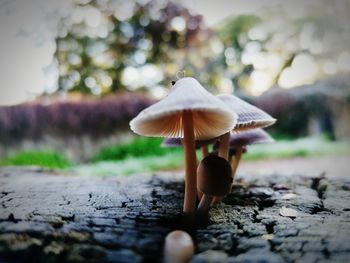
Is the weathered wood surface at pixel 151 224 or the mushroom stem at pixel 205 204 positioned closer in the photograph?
the weathered wood surface at pixel 151 224

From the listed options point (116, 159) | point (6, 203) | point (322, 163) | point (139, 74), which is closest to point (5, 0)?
point (6, 203)

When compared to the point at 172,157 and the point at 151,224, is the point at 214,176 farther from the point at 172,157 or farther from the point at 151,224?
the point at 172,157

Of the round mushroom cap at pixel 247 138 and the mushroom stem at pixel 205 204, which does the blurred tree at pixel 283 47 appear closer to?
the round mushroom cap at pixel 247 138

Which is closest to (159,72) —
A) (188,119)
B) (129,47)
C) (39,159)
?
(129,47)

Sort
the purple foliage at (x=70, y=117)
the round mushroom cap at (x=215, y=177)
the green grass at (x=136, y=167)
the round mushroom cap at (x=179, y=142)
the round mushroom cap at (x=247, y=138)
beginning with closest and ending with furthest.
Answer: the round mushroom cap at (x=215, y=177) < the round mushroom cap at (x=179, y=142) < the round mushroom cap at (x=247, y=138) < the green grass at (x=136, y=167) < the purple foliage at (x=70, y=117)

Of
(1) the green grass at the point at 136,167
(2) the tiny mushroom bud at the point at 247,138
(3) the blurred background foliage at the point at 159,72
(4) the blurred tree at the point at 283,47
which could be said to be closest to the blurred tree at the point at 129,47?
(3) the blurred background foliage at the point at 159,72

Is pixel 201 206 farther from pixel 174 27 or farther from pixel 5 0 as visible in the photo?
pixel 174 27
